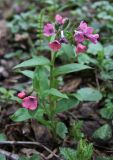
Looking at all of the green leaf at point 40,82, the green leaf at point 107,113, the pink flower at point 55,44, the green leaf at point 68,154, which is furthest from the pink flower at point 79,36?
the green leaf at point 68,154

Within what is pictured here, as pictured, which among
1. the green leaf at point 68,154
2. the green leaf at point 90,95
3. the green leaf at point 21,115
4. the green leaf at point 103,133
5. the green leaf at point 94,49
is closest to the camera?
the green leaf at point 68,154

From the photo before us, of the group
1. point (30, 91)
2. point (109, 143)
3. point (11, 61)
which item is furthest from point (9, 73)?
point (109, 143)

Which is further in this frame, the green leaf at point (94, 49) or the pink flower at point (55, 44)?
the green leaf at point (94, 49)

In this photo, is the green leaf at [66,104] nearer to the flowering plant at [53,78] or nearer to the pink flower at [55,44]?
the flowering plant at [53,78]

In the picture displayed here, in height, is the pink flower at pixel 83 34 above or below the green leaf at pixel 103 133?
above

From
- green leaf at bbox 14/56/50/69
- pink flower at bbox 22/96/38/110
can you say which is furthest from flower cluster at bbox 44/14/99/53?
pink flower at bbox 22/96/38/110

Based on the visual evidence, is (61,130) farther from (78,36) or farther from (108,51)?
(108,51)

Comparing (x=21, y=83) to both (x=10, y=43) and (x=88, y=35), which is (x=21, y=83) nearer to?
(x=10, y=43)

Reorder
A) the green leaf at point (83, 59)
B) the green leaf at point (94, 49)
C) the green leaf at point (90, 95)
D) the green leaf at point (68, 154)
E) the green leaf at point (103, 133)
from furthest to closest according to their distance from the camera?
the green leaf at point (94, 49), the green leaf at point (83, 59), the green leaf at point (90, 95), the green leaf at point (103, 133), the green leaf at point (68, 154)

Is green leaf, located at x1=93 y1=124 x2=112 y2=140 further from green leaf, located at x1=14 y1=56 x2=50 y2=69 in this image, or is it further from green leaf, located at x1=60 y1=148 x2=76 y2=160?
green leaf, located at x1=14 y1=56 x2=50 y2=69
